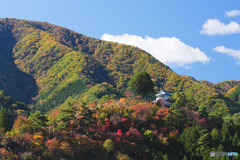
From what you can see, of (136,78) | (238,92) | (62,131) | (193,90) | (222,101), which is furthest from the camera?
(238,92)

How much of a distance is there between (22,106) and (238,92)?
496 feet

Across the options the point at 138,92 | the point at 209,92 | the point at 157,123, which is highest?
the point at 209,92

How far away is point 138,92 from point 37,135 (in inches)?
1346

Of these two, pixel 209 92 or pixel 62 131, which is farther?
pixel 209 92

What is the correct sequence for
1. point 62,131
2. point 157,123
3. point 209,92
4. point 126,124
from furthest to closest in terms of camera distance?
point 209,92 → point 157,123 → point 126,124 → point 62,131

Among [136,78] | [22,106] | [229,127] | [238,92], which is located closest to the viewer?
[229,127]

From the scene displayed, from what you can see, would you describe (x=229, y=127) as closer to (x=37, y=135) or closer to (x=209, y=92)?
(x=37, y=135)

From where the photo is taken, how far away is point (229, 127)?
202 feet

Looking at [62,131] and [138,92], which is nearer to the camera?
[62,131]

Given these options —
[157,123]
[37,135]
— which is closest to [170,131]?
[157,123]

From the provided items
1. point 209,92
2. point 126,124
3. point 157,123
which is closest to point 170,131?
point 157,123

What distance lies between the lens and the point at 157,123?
56.9m

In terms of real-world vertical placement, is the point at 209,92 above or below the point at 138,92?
above

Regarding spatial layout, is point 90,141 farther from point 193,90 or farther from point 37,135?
point 193,90
